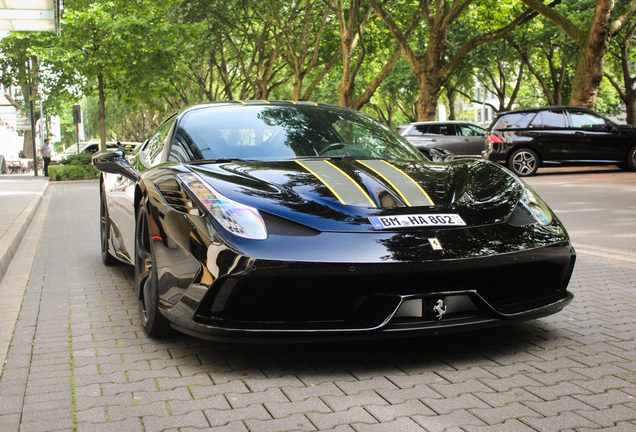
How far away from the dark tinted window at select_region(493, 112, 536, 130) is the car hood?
13.9 metres

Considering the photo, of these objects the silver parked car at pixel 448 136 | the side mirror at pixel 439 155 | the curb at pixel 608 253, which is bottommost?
the curb at pixel 608 253

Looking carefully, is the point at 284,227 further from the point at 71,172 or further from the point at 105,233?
the point at 71,172

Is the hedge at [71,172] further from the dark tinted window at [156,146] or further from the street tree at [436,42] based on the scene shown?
the dark tinted window at [156,146]

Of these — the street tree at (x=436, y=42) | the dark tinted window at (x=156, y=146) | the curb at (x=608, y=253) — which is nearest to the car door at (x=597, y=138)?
the street tree at (x=436, y=42)

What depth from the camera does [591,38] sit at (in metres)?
17.7

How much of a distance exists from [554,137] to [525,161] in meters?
0.90

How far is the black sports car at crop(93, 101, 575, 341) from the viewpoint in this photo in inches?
120

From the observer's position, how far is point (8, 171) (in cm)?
3594

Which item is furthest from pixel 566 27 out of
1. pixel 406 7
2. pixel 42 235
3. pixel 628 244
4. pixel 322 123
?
pixel 322 123

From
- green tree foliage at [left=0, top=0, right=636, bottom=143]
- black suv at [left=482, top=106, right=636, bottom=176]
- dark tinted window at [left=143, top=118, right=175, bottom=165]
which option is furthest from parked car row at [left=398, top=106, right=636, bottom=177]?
dark tinted window at [left=143, top=118, right=175, bottom=165]

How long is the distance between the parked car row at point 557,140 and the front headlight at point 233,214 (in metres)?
14.0

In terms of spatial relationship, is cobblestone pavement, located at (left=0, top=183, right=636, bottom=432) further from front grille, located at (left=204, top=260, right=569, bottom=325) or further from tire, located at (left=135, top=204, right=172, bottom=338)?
front grille, located at (left=204, top=260, right=569, bottom=325)

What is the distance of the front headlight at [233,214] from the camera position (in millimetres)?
3117

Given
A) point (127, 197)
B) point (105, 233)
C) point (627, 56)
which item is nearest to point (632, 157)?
point (105, 233)
